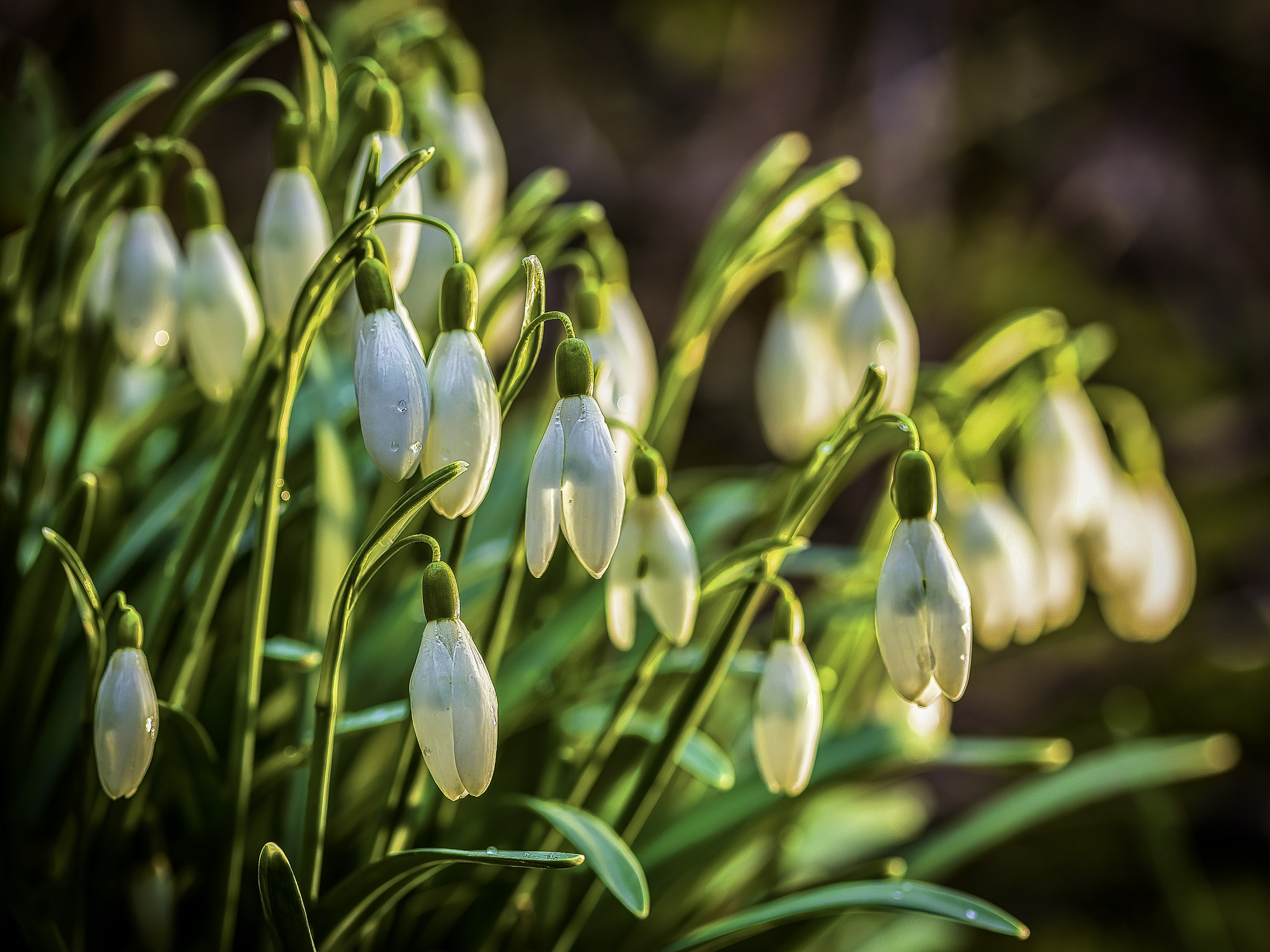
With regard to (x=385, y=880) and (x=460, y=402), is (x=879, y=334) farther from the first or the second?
(x=385, y=880)

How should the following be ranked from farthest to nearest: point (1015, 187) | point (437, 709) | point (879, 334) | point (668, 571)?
point (1015, 187) < point (879, 334) < point (668, 571) < point (437, 709)

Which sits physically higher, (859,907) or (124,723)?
(124,723)

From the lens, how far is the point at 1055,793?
2.68ft

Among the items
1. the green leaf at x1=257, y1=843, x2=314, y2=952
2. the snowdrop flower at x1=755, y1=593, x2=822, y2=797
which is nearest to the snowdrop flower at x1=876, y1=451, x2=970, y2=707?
the snowdrop flower at x1=755, y1=593, x2=822, y2=797

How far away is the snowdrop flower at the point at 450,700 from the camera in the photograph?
0.42m

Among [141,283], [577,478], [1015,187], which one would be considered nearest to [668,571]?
[577,478]

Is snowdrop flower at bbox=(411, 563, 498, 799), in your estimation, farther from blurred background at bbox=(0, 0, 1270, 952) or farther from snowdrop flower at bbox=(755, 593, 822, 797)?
blurred background at bbox=(0, 0, 1270, 952)

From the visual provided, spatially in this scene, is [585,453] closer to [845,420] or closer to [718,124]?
[845,420]

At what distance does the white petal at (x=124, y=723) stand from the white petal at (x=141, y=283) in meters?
0.22

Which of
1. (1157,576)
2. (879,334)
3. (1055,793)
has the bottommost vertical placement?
(1055,793)

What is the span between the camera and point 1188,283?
2010mm

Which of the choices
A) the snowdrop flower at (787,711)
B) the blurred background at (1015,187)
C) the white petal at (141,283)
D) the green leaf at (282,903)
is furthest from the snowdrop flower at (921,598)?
the blurred background at (1015,187)

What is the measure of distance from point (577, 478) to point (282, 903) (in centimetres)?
23

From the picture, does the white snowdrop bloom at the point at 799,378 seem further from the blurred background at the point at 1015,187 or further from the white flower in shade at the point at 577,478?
the blurred background at the point at 1015,187
